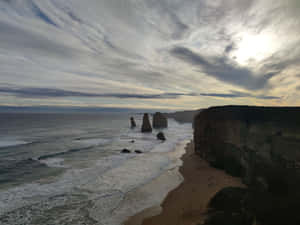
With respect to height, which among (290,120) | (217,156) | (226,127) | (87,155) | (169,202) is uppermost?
(290,120)

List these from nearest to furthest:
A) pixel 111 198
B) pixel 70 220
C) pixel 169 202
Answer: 1. pixel 70 220
2. pixel 169 202
3. pixel 111 198

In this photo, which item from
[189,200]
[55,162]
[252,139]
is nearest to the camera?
[189,200]

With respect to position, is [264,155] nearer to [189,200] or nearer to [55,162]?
[189,200]

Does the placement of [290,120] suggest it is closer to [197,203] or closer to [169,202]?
[197,203]

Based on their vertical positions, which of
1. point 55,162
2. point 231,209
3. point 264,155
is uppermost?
point 264,155

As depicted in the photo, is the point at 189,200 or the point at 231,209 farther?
the point at 189,200

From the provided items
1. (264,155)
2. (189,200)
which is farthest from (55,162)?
(264,155)

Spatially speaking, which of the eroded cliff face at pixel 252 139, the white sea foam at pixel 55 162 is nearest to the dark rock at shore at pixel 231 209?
the eroded cliff face at pixel 252 139

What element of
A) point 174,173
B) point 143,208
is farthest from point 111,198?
point 174,173

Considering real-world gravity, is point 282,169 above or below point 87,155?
above
